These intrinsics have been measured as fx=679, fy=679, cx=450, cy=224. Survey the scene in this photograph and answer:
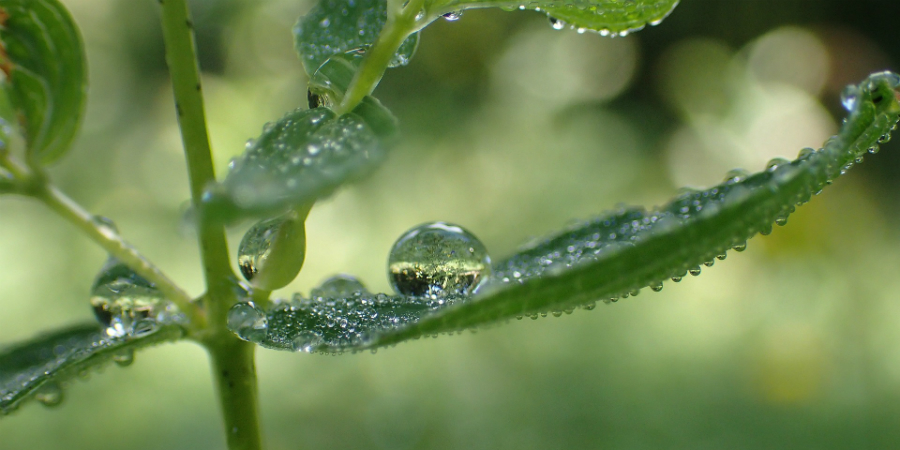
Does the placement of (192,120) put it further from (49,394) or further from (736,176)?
(736,176)

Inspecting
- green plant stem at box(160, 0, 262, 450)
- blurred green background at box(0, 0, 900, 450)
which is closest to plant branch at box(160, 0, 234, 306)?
green plant stem at box(160, 0, 262, 450)

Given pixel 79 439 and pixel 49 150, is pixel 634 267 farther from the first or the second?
pixel 79 439

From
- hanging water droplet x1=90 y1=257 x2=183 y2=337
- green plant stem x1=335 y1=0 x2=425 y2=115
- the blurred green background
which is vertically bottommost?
hanging water droplet x1=90 y1=257 x2=183 y2=337

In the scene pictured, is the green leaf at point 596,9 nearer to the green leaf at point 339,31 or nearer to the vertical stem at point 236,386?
the green leaf at point 339,31

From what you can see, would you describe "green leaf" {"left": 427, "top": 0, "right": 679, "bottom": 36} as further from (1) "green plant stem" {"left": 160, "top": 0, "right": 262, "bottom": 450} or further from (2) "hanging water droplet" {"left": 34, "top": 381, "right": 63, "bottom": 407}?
(2) "hanging water droplet" {"left": 34, "top": 381, "right": 63, "bottom": 407}

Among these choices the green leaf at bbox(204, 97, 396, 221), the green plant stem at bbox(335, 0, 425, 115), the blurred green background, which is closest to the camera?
the green leaf at bbox(204, 97, 396, 221)

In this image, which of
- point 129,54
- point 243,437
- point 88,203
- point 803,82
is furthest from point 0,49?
point 803,82
